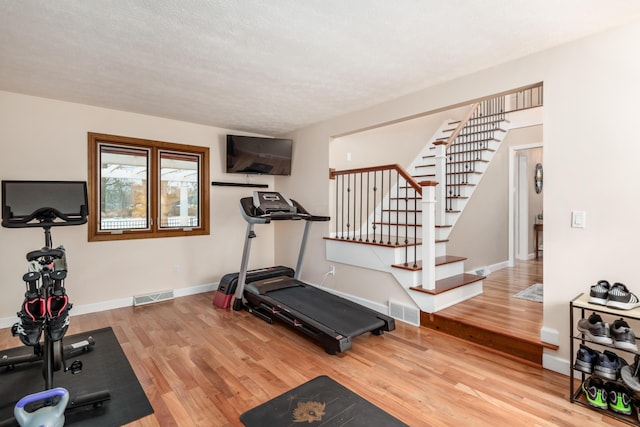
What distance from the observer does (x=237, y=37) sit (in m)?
2.21

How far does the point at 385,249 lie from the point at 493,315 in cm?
120

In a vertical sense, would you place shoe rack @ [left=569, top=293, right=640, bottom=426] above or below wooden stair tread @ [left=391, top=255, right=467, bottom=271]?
below

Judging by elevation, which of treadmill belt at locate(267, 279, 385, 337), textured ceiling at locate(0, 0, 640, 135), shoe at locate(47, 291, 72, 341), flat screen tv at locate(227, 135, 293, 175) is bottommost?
treadmill belt at locate(267, 279, 385, 337)

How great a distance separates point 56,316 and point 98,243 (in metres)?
2.09

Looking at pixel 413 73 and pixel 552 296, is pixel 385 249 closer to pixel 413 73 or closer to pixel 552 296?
pixel 552 296

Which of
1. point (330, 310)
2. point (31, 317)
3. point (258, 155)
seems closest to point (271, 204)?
point (258, 155)

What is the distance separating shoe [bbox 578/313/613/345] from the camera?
193 cm

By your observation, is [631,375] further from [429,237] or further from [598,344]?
[429,237]

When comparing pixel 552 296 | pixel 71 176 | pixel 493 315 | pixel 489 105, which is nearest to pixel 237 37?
pixel 71 176

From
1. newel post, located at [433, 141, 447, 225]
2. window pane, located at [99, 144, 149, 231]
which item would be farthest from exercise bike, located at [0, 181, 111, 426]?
newel post, located at [433, 141, 447, 225]

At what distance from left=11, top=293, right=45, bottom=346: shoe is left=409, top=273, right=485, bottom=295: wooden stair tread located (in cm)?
297

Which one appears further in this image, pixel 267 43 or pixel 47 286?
pixel 267 43

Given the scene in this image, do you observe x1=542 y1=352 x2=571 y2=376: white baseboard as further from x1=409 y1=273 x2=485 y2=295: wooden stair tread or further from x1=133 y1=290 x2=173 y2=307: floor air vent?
x1=133 y1=290 x2=173 y2=307: floor air vent

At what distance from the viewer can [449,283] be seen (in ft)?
11.6
